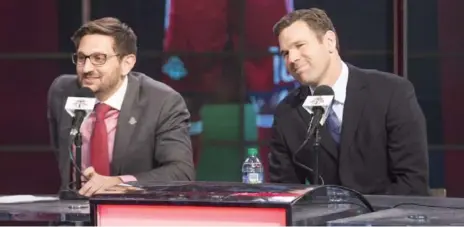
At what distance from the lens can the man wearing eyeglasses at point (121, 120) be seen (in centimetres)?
313

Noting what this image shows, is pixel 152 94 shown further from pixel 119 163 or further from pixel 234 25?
pixel 234 25

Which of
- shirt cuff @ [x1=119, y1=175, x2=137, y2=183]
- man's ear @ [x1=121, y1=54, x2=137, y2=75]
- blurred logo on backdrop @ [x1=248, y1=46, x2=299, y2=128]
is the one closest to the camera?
shirt cuff @ [x1=119, y1=175, x2=137, y2=183]

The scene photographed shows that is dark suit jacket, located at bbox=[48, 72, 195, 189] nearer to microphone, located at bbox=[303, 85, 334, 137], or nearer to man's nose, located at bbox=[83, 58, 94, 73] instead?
man's nose, located at bbox=[83, 58, 94, 73]

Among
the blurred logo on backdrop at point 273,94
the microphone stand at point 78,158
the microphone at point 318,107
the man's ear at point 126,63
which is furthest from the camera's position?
the blurred logo on backdrop at point 273,94

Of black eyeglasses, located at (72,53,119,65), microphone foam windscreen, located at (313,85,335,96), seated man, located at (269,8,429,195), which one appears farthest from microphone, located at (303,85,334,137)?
black eyeglasses, located at (72,53,119,65)

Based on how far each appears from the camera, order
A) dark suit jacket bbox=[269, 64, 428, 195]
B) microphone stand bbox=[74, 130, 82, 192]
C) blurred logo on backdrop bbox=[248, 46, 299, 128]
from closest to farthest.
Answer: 1. microphone stand bbox=[74, 130, 82, 192]
2. dark suit jacket bbox=[269, 64, 428, 195]
3. blurred logo on backdrop bbox=[248, 46, 299, 128]

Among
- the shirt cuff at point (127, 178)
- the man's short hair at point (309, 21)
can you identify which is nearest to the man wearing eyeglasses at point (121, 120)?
the shirt cuff at point (127, 178)

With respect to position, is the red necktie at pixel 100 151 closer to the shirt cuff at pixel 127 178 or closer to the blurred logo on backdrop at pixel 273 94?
the shirt cuff at pixel 127 178

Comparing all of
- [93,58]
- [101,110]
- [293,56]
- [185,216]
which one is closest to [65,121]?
[101,110]

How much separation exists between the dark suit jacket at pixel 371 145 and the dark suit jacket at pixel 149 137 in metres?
0.31

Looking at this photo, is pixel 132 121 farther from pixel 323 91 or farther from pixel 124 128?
pixel 323 91

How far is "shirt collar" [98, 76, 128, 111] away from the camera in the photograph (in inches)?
126

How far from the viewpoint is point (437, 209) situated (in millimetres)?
2318

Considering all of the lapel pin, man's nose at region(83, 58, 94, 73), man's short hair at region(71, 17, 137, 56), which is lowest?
the lapel pin
